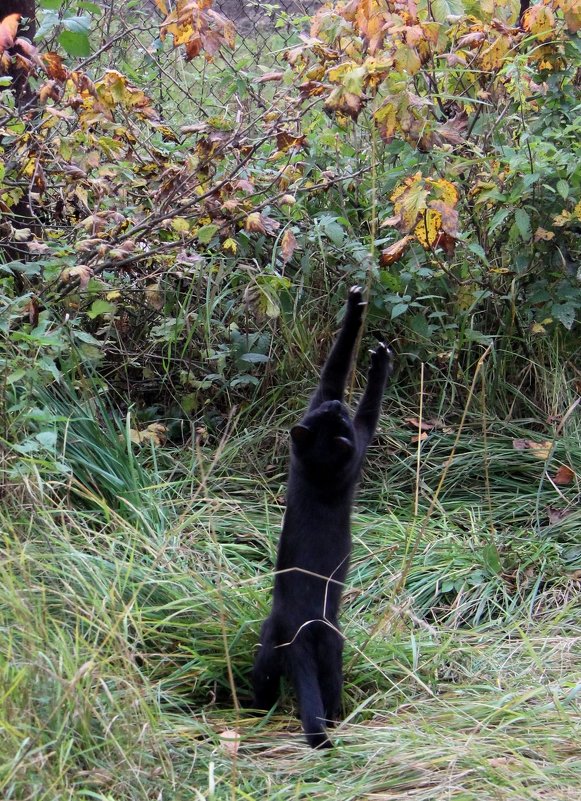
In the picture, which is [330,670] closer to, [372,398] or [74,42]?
[372,398]

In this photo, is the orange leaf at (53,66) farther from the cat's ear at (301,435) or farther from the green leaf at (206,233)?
the cat's ear at (301,435)

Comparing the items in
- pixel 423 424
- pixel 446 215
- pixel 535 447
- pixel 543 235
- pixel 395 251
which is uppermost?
pixel 446 215

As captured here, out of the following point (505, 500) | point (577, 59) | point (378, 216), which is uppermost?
point (577, 59)

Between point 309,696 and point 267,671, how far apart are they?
16 cm

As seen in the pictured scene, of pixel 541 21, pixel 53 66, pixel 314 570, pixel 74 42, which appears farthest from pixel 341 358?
pixel 541 21

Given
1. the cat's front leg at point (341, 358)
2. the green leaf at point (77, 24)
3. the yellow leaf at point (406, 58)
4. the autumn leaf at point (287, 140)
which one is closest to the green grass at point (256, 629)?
the cat's front leg at point (341, 358)

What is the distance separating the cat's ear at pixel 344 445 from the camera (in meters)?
2.63

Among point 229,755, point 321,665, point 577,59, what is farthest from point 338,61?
point 229,755

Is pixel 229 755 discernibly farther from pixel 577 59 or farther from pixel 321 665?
pixel 577 59

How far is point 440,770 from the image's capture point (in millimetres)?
2219

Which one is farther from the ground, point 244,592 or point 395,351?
point 395,351

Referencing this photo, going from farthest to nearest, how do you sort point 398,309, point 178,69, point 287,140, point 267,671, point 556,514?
1. point 178,69
2. point 398,309
3. point 287,140
4. point 556,514
5. point 267,671

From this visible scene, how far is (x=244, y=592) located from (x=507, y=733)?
2.85 feet

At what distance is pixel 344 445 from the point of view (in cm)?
264
